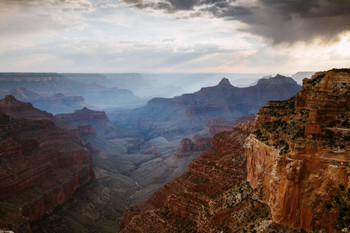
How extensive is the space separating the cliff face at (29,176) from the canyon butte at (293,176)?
2823 centimetres

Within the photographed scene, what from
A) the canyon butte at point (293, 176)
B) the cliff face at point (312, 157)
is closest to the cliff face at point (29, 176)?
the canyon butte at point (293, 176)

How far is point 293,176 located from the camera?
20672 mm

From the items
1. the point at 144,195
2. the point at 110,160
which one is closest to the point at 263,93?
the point at 110,160

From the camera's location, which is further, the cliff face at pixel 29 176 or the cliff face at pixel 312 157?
the cliff face at pixel 29 176

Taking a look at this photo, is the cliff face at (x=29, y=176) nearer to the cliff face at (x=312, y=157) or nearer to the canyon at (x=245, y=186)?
the canyon at (x=245, y=186)

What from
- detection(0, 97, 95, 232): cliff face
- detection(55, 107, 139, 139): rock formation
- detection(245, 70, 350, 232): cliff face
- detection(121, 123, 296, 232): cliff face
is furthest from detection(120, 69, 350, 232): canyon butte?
detection(55, 107, 139, 139): rock formation

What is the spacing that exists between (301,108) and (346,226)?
11.2 metres

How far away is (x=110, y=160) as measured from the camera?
398 ft

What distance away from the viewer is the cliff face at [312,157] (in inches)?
778

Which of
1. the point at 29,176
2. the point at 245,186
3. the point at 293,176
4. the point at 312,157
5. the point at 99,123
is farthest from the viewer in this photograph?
the point at 99,123

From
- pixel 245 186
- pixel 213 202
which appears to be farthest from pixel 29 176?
pixel 245 186

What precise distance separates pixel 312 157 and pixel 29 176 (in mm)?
55960

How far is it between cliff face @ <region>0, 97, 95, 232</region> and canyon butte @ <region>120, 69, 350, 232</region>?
1112 inches

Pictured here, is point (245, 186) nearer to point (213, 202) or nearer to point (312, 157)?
point (213, 202)
